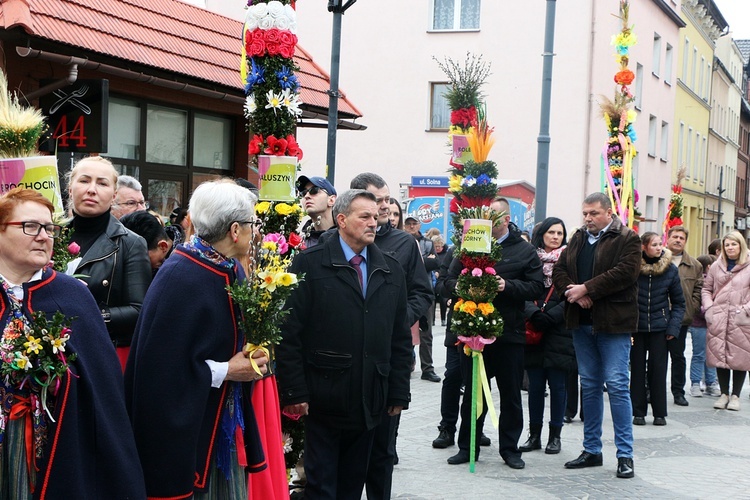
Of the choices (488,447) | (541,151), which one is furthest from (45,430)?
(541,151)

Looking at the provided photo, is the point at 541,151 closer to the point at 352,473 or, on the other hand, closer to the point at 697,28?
the point at 352,473

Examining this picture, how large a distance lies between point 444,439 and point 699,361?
5.83 metres

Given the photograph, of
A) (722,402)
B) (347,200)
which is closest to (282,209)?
(347,200)

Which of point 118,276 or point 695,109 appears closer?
point 118,276

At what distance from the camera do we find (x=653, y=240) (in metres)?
10.4

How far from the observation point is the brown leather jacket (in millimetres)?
7719

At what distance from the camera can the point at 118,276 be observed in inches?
190

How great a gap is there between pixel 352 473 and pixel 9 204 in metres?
2.71

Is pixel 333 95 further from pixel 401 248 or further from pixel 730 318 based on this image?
pixel 730 318

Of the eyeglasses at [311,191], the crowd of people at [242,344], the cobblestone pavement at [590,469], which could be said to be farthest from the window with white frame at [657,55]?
the eyeglasses at [311,191]

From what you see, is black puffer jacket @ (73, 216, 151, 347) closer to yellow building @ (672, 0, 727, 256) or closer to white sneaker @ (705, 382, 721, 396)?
white sneaker @ (705, 382, 721, 396)

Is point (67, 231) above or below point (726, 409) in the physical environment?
above

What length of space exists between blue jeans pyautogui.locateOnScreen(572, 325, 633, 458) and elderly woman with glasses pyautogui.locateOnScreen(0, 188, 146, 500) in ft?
16.2

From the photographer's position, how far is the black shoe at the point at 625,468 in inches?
301
